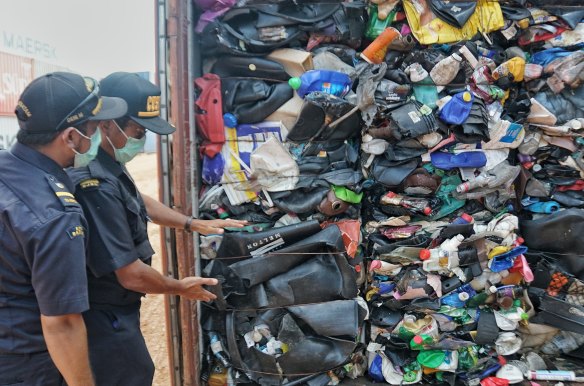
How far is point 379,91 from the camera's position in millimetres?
2836

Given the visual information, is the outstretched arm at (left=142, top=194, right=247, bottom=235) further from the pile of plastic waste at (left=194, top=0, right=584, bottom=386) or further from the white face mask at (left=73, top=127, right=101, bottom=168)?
the white face mask at (left=73, top=127, right=101, bottom=168)

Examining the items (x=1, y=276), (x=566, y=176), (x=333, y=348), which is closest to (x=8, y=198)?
(x=1, y=276)

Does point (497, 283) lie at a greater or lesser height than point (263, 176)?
lesser

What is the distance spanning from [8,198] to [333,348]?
2206mm

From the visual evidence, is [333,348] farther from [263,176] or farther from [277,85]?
[277,85]

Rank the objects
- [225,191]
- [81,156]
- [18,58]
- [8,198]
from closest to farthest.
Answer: [8,198] → [81,156] → [225,191] → [18,58]

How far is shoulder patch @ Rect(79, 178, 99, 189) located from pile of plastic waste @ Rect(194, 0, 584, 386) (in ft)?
4.12

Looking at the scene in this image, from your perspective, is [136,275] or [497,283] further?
[497,283]

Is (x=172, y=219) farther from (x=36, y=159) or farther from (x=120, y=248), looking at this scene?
(x=36, y=159)

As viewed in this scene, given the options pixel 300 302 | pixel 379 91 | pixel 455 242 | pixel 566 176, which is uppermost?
pixel 379 91

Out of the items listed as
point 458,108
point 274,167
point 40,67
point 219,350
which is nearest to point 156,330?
point 219,350

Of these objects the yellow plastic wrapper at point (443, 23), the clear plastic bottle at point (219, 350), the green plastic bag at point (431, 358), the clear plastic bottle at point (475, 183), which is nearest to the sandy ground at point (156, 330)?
the clear plastic bottle at point (219, 350)

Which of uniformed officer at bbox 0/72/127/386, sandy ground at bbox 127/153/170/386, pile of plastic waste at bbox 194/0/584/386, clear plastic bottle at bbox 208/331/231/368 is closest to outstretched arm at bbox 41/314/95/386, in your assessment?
uniformed officer at bbox 0/72/127/386

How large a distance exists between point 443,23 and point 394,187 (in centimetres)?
122
